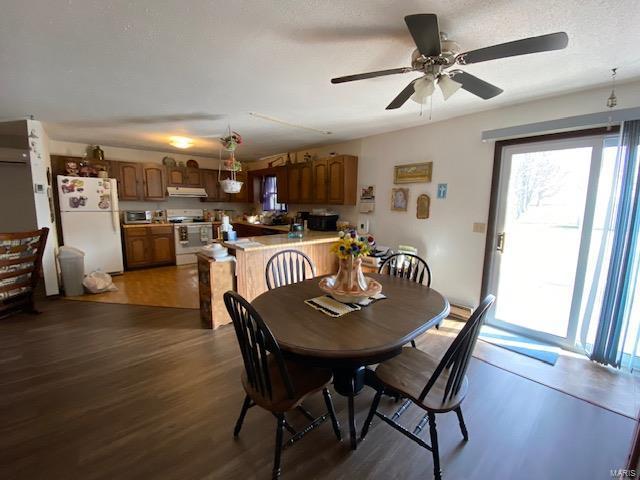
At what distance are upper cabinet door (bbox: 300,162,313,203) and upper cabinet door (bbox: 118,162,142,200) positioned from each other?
10.4ft

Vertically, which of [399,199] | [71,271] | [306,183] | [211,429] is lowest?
[211,429]

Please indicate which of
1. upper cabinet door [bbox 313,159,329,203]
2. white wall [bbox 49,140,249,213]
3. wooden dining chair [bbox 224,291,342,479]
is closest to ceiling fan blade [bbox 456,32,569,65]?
wooden dining chair [bbox 224,291,342,479]

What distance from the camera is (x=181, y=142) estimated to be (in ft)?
14.9

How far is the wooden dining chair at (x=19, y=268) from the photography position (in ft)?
9.52

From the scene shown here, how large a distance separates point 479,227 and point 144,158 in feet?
19.9

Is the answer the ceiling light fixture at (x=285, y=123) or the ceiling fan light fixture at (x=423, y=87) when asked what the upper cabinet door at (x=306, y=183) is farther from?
the ceiling fan light fixture at (x=423, y=87)

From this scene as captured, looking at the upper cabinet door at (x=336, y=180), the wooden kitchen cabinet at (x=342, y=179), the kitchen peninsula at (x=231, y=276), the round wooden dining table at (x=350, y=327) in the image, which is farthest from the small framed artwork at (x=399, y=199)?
the round wooden dining table at (x=350, y=327)

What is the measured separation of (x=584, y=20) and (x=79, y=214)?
5.97m

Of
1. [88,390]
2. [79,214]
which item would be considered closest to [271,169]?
[79,214]

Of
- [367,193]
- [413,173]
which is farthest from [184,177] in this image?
[413,173]

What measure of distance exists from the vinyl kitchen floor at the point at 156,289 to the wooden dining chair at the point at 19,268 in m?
0.57

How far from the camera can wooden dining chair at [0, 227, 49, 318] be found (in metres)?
2.90

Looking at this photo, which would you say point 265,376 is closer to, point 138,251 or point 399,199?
point 399,199

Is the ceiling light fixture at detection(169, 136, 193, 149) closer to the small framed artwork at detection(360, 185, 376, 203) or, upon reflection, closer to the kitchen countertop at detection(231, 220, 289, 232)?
the kitchen countertop at detection(231, 220, 289, 232)
